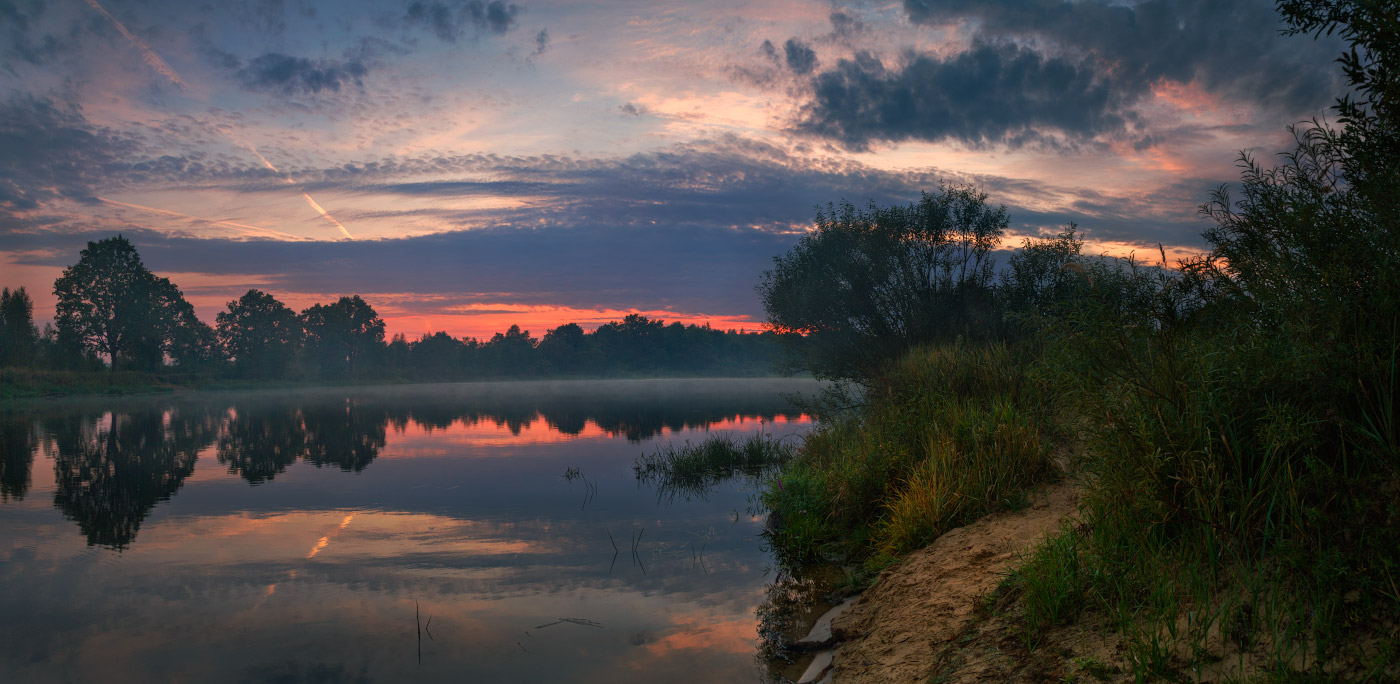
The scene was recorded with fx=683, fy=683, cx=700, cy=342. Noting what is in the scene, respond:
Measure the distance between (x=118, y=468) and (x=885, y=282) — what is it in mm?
27733

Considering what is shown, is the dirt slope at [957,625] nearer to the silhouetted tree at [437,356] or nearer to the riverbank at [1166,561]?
the riverbank at [1166,561]

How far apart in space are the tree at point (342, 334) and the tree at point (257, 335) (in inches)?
241

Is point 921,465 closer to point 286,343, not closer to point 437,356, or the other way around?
point 286,343

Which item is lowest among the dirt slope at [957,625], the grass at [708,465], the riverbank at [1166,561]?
the grass at [708,465]

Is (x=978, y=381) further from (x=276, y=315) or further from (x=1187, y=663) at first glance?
(x=276, y=315)

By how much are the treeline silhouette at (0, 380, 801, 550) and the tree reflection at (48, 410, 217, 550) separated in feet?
0.09

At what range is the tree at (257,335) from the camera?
330 feet

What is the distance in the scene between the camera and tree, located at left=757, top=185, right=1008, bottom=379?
87.1 ft

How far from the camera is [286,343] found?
107938 mm

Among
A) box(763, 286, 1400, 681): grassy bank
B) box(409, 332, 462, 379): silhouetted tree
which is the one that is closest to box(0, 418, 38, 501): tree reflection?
box(763, 286, 1400, 681): grassy bank

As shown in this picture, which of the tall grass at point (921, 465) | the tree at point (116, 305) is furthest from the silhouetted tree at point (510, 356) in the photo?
the tall grass at point (921, 465)

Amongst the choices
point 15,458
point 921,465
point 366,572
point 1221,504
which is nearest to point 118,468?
point 15,458

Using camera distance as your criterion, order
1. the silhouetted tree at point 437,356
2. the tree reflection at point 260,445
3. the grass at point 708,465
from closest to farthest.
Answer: the grass at point 708,465
the tree reflection at point 260,445
the silhouetted tree at point 437,356

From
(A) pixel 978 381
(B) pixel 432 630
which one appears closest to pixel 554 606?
(B) pixel 432 630
